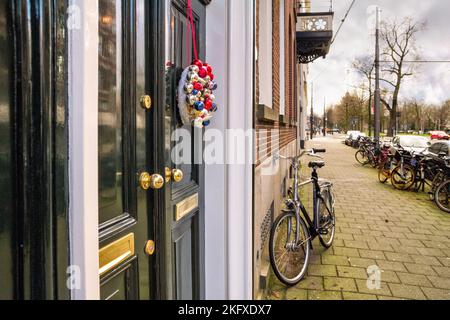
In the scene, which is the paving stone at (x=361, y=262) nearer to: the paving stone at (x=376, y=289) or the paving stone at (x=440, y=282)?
the paving stone at (x=376, y=289)

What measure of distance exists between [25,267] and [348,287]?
3.07 metres

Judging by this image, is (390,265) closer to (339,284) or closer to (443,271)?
(443,271)

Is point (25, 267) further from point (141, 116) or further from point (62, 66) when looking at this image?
point (141, 116)

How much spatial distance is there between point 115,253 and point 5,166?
0.56 m

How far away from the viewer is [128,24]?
1218mm

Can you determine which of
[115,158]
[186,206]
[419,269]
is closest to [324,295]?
[419,269]

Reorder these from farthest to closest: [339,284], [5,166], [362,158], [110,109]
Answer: [362,158] → [339,284] → [110,109] → [5,166]

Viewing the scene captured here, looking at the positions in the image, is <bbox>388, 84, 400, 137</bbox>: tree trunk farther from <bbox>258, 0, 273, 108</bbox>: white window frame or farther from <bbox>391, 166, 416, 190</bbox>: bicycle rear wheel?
<bbox>258, 0, 273, 108</bbox>: white window frame

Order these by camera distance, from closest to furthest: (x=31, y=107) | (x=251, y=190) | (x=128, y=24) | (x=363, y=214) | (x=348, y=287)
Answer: (x=31, y=107) < (x=128, y=24) < (x=251, y=190) < (x=348, y=287) < (x=363, y=214)

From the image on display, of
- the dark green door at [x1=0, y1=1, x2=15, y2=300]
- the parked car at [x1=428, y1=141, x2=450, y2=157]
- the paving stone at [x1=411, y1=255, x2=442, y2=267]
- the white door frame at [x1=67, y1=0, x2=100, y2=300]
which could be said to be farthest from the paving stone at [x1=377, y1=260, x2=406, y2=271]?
the parked car at [x1=428, y1=141, x2=450, y2=157]

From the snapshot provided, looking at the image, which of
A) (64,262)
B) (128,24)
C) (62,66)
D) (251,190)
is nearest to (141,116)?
(128,24)

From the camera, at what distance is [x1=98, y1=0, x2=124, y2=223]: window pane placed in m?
1.04

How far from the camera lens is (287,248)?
3.25 meters

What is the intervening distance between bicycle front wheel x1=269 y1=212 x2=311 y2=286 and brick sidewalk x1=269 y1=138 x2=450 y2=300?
0.11 m
